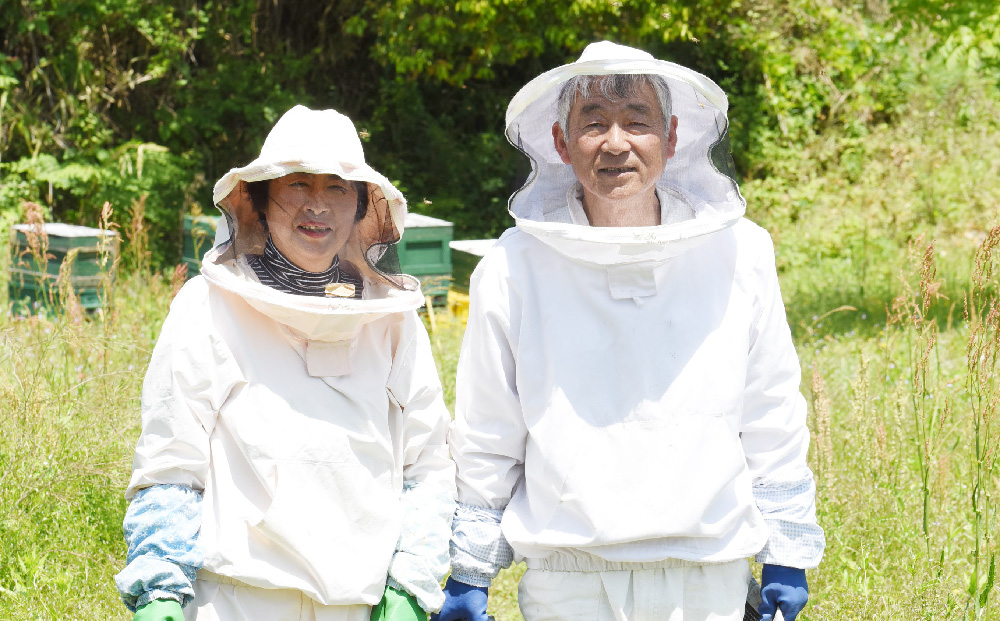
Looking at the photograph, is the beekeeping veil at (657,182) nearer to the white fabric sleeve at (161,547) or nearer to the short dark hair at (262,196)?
the short dark hair at (262,196)

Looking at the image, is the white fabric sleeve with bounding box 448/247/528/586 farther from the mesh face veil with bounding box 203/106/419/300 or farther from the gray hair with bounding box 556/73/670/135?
the gray hair with bounding box 556/73/670/135

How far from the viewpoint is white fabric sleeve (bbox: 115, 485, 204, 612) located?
182 cm

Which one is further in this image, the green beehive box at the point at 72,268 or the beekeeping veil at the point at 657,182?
the green beehive box at the point at 72,268

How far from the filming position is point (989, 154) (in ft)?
30.8

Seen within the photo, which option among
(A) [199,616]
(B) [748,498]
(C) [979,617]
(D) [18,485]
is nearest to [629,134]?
(B) [748,498]

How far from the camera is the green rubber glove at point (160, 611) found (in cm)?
179

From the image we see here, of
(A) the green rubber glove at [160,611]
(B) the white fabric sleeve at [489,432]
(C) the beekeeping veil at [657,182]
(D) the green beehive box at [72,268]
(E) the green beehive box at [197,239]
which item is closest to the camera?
(A) the green rubber glove at [160,611]

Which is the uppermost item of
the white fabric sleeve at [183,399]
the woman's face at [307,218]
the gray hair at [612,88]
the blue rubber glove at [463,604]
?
the gray hair at [612,88]

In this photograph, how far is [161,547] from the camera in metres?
1.83

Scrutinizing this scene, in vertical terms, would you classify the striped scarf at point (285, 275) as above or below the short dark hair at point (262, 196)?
below

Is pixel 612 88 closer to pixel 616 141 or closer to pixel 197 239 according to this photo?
pixel 616 141

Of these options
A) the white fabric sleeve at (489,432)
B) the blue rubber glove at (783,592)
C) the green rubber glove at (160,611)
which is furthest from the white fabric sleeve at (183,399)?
the blue rubber glove at (783,592)

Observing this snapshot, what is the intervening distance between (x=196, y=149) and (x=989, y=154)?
24.8 feet

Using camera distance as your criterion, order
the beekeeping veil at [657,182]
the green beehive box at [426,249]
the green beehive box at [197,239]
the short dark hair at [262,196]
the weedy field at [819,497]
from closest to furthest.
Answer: the beekeeping veil at [657,182] < the short dark hair at [262,196] < the weedy field at [819,497] < the green beehive box at [197,239] < the green beehive box at [426,249]
